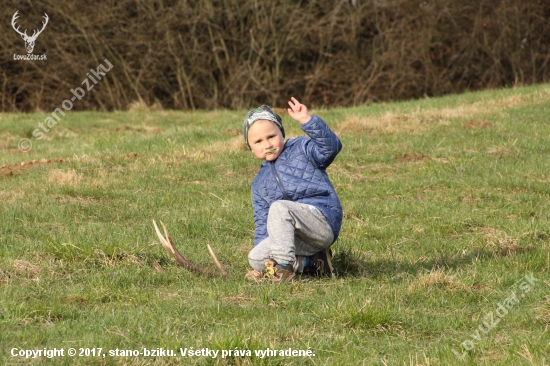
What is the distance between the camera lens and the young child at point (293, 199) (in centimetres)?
552

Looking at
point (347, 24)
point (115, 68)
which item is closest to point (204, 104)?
point (115, 68)

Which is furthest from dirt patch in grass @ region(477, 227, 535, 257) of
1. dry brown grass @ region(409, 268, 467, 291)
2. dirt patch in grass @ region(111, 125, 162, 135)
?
dirt patch in grass @ region(111, 125, 162, 135)

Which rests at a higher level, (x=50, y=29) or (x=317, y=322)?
(x=50, y=29)

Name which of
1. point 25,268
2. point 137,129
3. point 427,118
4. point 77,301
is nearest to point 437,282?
point 77,301

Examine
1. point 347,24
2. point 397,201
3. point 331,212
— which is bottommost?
point 397,201

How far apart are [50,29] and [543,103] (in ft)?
44.9

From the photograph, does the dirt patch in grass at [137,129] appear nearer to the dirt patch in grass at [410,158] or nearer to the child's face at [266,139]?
the dirt patch in grass at [410,158]

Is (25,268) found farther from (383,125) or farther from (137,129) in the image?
(137,129)

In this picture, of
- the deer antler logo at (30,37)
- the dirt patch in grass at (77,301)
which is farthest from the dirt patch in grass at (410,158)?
the deer antler logo at (30,37)

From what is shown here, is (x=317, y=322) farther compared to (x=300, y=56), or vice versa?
(x=300, y=56)

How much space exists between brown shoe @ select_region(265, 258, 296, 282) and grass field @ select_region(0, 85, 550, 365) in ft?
0.42

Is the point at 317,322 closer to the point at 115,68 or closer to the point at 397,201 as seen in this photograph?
the point at 397,201

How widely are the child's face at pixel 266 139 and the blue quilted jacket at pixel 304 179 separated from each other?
77mm

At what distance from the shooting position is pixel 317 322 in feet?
15.8
